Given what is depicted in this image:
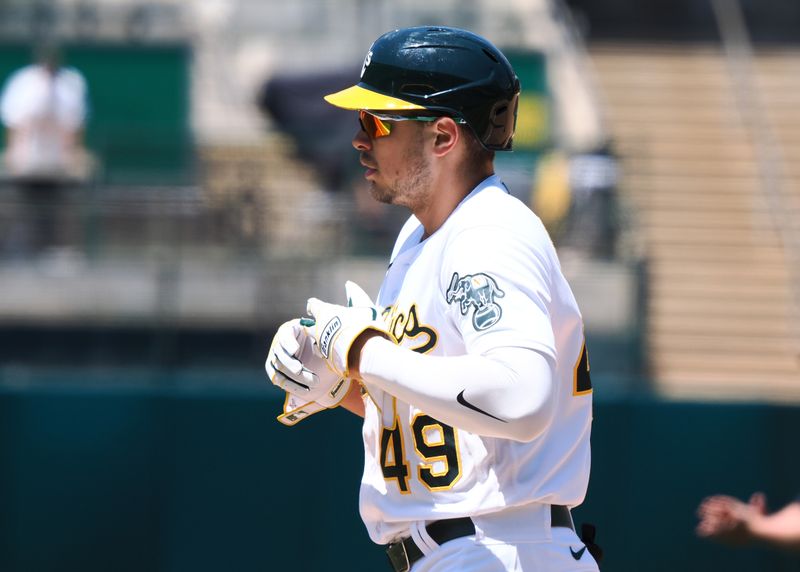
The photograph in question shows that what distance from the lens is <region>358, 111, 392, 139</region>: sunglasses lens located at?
10.4 feet

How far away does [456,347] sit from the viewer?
2.99 metres

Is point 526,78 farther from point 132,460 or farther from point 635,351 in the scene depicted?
point 132,460

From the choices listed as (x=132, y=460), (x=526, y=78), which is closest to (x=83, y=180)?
(x=132, y=460)

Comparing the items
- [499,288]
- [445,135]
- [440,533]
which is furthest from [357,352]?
[445,135]

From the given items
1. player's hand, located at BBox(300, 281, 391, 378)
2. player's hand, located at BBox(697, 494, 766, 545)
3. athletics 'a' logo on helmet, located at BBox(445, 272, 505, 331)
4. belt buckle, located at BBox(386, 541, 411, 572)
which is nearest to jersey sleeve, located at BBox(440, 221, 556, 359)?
athletics 'a' logo on helmet, located at BBox(445, 272, 505, 331)

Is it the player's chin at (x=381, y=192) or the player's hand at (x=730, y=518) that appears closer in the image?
the player's chin at (x=381, y=192)

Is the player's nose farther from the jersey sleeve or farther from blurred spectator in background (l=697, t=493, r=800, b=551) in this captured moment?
blurred spectator in background (l=697, t=493, r=800, b=551)

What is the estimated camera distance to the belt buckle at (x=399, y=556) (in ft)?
10.3

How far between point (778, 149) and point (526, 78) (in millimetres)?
2521

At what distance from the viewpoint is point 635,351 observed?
8070mm

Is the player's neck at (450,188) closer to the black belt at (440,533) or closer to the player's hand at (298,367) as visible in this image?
the player's hand at (298,367)

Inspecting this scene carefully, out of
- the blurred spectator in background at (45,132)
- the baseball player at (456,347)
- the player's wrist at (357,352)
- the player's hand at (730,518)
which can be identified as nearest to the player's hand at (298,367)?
the baseball player at (456,347)

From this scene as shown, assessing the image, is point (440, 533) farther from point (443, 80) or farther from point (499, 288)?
point (443, 80)

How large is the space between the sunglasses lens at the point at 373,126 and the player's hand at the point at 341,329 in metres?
0.40
